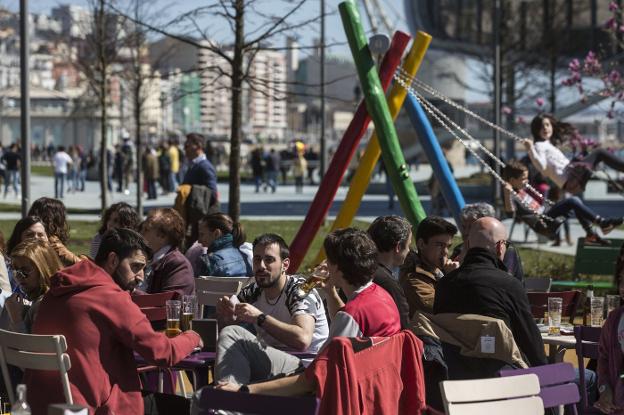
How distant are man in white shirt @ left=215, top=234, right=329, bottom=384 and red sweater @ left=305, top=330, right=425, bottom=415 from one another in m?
0.66

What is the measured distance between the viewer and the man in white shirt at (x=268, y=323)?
22.1 ft

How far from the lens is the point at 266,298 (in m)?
7.74

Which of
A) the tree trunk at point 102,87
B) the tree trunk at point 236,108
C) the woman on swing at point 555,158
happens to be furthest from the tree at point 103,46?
the woman on swing at point 555,158

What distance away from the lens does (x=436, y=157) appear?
14.0m

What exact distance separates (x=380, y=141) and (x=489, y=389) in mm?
7663

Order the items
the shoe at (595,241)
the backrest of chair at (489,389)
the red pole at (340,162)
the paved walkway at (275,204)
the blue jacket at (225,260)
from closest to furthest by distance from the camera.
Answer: the backrest of chair at (489,389)
the blue jacket at (225,260)
the red pole at (340,162)
the shoe at (595,241)
the paved walkway at (275,204)

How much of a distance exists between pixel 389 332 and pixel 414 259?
2128 millimetres

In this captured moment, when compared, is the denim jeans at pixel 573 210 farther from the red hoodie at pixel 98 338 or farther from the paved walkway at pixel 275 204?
the red hoodie at pixel 98 338

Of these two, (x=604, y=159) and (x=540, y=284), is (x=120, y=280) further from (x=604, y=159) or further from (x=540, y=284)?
(x=604, y=159)

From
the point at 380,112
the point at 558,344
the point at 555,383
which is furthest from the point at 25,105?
the point at 555,383

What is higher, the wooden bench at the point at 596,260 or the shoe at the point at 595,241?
the shoe at the point at 595,241

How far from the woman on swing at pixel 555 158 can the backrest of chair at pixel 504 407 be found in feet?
28.3

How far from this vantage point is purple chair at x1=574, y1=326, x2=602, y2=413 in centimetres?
779

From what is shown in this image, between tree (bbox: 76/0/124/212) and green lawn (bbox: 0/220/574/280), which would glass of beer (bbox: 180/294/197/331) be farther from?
tree (bbox: 76/0/124/212)
